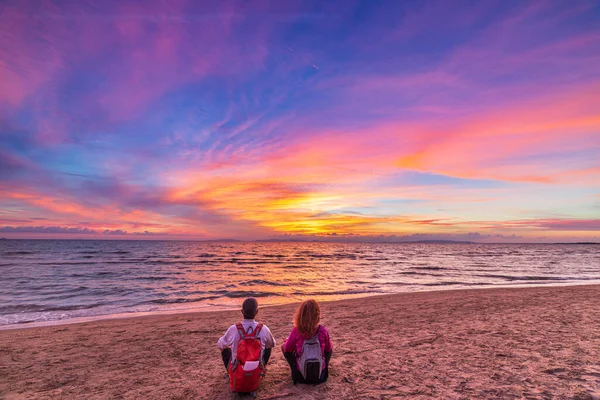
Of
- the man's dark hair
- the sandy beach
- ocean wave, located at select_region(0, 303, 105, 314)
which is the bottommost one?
ocean wave, located at select_region(0, 303, 105, 314)

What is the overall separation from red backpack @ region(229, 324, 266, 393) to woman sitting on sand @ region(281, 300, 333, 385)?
1.84 ft

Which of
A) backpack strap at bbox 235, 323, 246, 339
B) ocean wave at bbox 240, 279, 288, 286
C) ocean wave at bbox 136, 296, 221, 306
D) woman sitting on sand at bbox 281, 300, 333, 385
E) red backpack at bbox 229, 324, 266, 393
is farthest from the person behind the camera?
ocean wave at bbox 240, 279, 288, 286

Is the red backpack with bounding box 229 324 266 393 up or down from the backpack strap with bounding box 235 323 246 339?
down

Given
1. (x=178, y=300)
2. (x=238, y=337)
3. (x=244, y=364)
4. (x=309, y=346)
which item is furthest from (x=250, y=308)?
(x=178, y=300)

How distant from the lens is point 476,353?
7133mm

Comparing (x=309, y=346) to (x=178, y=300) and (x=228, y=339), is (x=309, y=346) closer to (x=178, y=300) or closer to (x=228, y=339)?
(x=228, y=339)

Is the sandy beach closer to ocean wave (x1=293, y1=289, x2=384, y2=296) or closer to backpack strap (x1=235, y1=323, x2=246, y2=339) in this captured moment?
backpack strap (x1=235, y1=323, x2=246, y2=339)

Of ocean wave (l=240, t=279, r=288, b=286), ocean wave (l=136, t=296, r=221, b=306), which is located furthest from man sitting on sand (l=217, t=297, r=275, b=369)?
ocean wave (l=240, t=279, r=288, b=286)

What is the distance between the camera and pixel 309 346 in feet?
18.4

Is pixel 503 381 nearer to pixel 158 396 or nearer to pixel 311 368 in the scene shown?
pixel 311 368

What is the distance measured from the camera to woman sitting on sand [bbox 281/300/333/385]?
5504mm

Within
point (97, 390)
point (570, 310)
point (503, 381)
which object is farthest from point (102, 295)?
point (570, 310)

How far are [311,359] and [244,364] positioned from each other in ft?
3.80

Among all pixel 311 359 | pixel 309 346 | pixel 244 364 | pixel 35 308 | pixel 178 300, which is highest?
pixel 309 346
